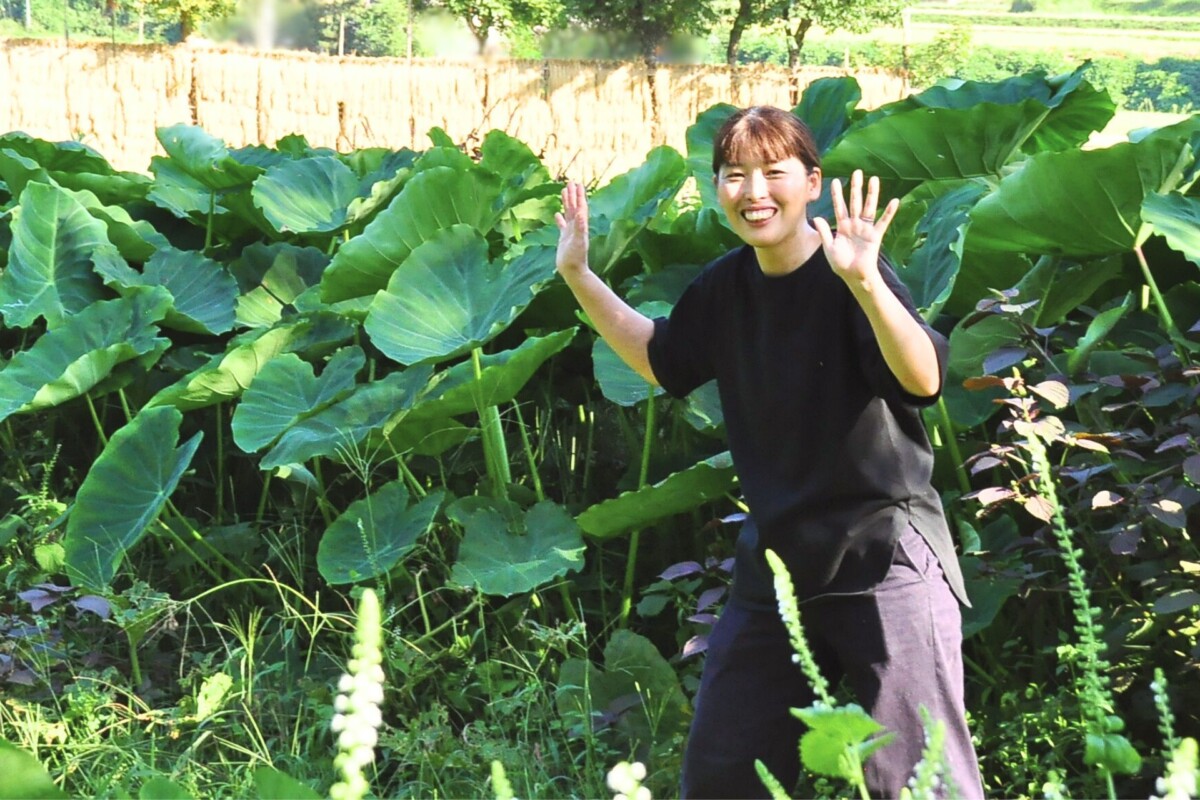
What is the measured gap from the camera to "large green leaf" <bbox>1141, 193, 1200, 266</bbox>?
246cm

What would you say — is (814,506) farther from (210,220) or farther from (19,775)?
(210,220)

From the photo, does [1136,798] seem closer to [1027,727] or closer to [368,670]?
[1027,727]

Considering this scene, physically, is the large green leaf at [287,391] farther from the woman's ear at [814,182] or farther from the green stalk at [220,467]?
the woman's ear at [814,182]

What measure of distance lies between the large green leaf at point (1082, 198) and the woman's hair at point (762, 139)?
84cm

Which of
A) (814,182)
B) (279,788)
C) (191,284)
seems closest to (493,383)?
(814,182)

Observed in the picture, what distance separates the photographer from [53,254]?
396 centimetres

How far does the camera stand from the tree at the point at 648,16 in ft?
91.9

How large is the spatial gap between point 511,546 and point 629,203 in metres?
0.99

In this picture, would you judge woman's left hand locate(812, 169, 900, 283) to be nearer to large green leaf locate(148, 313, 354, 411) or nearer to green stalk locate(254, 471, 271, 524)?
large green leaf locate(148, 313, 354, 411)

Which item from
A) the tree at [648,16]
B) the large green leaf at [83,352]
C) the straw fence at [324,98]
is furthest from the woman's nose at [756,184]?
the tree at [648,16]

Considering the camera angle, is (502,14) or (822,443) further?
(502,14)

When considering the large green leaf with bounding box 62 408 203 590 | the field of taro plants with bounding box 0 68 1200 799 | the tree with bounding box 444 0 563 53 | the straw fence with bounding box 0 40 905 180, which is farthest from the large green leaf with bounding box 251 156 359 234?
the tree with bounding box 444 0 563 53

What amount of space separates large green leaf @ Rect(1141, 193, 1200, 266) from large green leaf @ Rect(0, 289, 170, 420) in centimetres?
218

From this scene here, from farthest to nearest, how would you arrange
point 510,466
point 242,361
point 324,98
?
point 324,98, point 510,466, point 242,361
